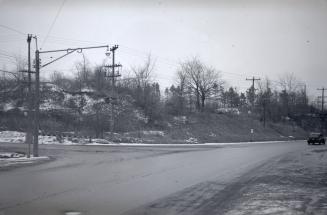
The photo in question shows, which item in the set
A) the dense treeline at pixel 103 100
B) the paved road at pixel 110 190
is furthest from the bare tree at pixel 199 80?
the paved road at pixel 110 190

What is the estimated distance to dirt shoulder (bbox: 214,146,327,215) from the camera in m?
10.8

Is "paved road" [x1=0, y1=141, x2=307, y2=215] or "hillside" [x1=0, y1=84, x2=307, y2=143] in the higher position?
"hillside" [x1=0, y1=84, x2=307, y2=143]

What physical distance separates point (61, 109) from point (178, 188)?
5964 centimetres

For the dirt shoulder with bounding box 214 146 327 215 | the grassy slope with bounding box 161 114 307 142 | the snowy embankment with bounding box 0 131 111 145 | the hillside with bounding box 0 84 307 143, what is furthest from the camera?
the grassy slope with bounding box 161 114 307 142

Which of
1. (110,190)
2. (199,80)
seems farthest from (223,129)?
(110,190)

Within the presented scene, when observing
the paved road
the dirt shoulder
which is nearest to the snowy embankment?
the paved road

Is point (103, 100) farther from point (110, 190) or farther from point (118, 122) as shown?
point (110, 190)

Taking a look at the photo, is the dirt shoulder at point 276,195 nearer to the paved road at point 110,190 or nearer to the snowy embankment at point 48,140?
the paved road at point 110,190

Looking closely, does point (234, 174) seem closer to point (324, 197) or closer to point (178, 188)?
point (178, 188)

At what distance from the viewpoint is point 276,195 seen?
13.4m

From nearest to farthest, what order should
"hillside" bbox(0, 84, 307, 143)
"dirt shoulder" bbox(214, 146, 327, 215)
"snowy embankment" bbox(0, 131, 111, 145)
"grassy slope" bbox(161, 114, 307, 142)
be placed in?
"dirt shoulder" bbox(214, 146, 327, 215) < "snowy embankment" bbox(0, 131, 111, 145) < "hillside" bbox(0, 84, 307, 143) < "grassy slope" bbox(161, 114, 307, 142)

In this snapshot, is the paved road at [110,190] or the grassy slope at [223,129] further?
the grassy slope at [223,129]

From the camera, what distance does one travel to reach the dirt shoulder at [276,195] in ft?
35.6

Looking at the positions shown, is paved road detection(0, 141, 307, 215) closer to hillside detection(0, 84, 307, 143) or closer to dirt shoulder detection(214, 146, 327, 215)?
dirt shoulder detection(214, 146, 327, 215)
